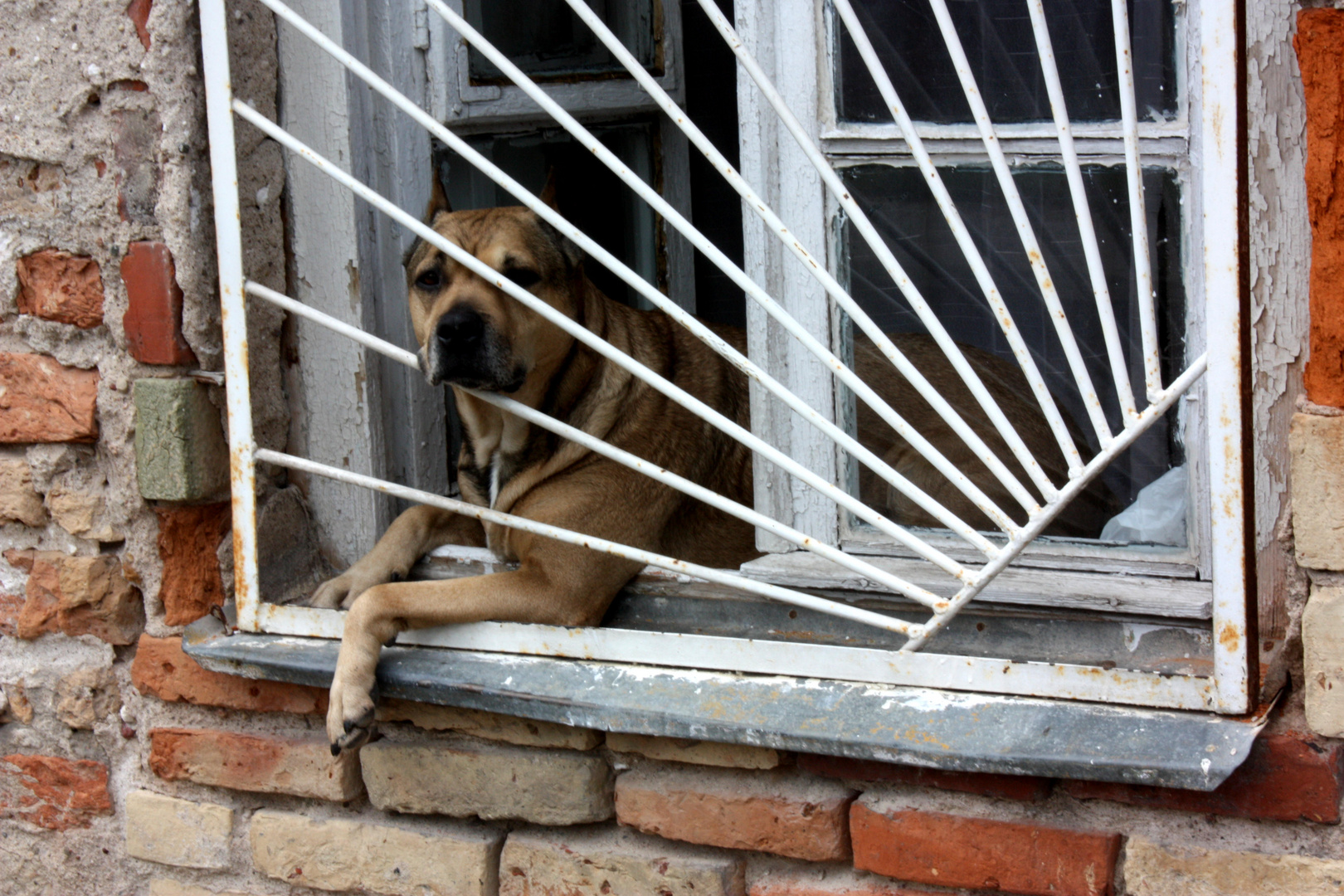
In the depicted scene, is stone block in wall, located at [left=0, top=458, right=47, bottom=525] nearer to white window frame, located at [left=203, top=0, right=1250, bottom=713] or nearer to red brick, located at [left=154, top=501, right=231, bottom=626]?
red brick, located at [left=154, top=501, right=231, bottom=626]

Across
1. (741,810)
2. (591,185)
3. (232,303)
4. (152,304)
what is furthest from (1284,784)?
(591,185)

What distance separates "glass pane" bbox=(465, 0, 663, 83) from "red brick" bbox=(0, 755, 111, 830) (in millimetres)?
1783

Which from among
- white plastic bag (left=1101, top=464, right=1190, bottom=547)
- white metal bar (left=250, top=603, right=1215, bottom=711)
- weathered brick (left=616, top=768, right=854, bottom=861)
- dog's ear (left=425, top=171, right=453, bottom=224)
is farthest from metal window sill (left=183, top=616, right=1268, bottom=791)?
dog's ear (left=425, top=171, right=453, bottom=224)

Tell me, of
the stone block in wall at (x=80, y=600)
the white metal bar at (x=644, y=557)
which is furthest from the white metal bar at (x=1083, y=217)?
the stone block in wall at (x=80, y=600)

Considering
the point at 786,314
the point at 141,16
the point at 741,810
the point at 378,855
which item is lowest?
the point at 378,855

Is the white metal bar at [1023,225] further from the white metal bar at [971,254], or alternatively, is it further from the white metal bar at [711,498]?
the white metal bar at [711,498]

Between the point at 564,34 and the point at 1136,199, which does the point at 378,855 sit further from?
the point at 564,34

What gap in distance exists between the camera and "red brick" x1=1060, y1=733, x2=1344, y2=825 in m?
1.48

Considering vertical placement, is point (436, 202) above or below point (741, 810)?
above

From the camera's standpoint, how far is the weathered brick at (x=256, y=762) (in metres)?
2.07

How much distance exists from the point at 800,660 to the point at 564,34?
183 centimetres

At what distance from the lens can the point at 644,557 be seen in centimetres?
178

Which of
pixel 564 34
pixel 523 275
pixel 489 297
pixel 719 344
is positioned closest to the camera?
pixel 719 344

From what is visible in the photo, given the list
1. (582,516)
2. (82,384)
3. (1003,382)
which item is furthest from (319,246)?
(1003,382)
